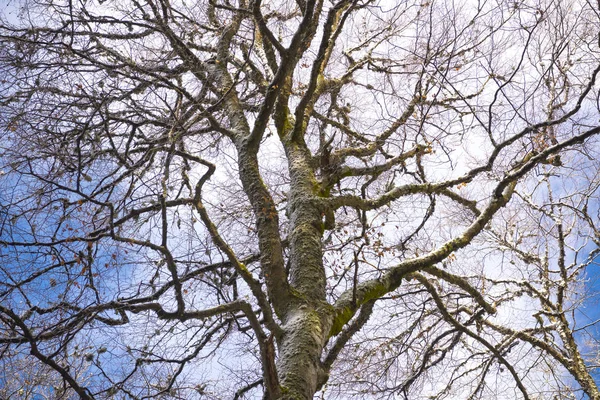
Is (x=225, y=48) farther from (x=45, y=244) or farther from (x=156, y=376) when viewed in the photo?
(x=156, y=376)

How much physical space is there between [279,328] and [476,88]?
320 cm

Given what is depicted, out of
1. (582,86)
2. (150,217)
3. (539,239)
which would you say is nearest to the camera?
(150,217)

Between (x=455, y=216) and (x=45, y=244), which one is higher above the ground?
(x=455, y=216)

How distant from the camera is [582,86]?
425 cm

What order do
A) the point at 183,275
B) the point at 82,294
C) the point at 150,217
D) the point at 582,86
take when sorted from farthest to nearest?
1. the point at 582,86
2. the point at 150,217
3. the point at 183,275
4. the point at 82,294

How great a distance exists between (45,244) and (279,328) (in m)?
1.45

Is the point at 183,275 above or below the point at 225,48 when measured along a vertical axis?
below

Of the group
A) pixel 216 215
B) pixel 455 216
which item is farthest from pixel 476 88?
pixel 216 215

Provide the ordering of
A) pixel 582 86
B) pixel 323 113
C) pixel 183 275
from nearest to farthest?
pixel 183 275 → pixel 582 86 → pixel 323 113

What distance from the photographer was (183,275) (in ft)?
11.2

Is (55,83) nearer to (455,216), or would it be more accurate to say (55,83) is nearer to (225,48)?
(225,48)

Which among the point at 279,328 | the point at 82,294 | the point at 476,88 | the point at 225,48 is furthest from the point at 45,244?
the point at 476,88

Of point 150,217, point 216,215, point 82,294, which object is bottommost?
point 82,294

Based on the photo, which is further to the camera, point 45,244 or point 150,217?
point 150,217
